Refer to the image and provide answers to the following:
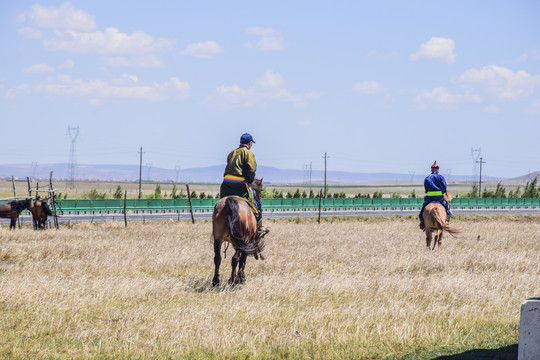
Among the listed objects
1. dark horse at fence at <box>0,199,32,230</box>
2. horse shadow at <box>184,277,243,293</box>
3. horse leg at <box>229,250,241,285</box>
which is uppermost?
dark horse at fence at <box>0,199,32,230</box>

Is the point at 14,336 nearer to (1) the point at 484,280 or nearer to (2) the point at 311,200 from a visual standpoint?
(1) the point at 484,280

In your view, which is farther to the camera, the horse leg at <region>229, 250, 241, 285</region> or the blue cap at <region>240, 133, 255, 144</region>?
the blue cap at <region>240, 133, 255, 144</region>

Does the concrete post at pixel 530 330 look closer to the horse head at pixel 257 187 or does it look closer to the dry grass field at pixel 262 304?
the dry grass field at pixel 262 304

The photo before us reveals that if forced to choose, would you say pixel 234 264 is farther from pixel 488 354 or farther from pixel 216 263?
pixel 488 354

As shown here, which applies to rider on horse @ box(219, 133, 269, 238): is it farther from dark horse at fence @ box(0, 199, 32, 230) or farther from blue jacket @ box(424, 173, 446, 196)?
dark horse at fence @ box(0, 199, 32, 230)

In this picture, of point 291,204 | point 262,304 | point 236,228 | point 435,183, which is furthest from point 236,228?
point 291,204

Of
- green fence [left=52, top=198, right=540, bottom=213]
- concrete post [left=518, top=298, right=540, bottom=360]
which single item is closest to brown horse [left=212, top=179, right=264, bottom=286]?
concrete post [left=518, top=298, right=540, bottom=360]

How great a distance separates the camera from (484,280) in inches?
500

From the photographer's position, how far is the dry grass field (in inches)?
310

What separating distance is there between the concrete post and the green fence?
123 feet

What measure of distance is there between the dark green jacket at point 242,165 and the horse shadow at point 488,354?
592 cm

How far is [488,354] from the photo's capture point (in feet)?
25.4

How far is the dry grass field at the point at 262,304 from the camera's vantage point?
788 centimetres

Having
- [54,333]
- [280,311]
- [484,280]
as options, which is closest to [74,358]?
[54,333]
